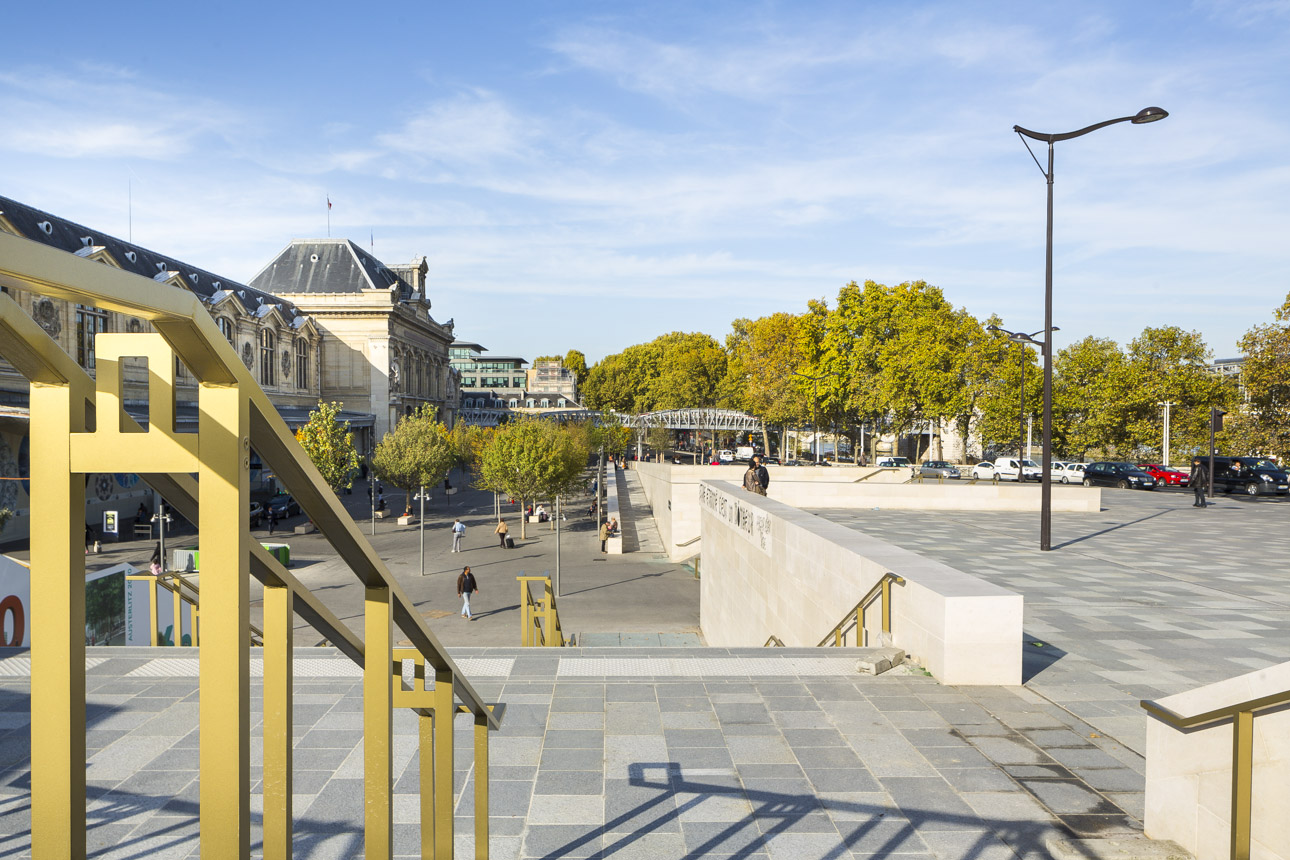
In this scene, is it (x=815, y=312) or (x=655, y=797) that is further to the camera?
(x=815, y=312)

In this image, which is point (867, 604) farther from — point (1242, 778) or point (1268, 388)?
point (1268, 388)

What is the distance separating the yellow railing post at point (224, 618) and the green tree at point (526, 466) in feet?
103

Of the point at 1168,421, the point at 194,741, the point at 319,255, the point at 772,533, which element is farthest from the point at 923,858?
the point at 319,255

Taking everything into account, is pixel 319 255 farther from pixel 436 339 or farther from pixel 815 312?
pixel 815 312

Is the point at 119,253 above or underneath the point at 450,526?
above

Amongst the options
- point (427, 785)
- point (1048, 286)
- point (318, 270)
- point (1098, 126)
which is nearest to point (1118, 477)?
point (1048, 286)

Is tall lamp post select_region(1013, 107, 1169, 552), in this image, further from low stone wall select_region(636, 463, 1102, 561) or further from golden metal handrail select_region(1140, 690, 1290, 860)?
golden metal handrail select_region(1140, 690, 1290, 860)

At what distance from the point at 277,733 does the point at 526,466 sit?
31742mm

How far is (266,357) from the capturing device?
53.9 m

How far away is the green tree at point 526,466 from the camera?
33.2 metres

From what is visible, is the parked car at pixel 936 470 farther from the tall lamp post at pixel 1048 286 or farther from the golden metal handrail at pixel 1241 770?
the golden metal handrail at pixel 1241 770

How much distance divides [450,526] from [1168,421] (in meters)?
41.5

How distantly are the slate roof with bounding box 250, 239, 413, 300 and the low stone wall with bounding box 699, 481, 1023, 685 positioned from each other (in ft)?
178

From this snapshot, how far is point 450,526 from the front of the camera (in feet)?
115
